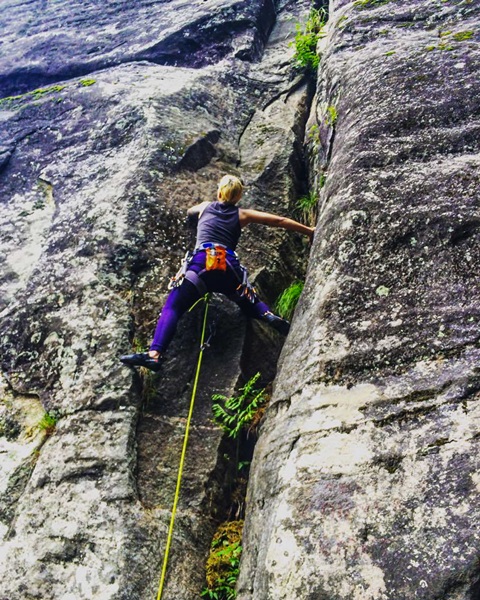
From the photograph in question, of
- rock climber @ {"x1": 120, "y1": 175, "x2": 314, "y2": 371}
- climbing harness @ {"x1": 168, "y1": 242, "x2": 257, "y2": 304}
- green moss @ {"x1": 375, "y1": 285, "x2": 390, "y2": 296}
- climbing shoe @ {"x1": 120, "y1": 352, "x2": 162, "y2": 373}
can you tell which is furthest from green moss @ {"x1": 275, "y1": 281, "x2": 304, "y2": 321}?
green moss @ {"x1": 375, "y1": 285, "x2": 390, "y2": 296}

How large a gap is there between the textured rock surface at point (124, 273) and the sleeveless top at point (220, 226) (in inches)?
31.8

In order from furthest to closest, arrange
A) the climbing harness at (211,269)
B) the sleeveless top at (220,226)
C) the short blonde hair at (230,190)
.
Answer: the short blonde hair at (230,190) → the sleeveless top at (220,226) → the climbing harness at (211,269)

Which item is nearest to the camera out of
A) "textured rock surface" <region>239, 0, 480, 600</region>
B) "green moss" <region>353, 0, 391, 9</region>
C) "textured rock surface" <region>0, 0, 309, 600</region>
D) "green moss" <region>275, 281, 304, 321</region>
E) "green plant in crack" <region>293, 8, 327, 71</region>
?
"textured rock surface" <region>239, 0, 480, 600</region>

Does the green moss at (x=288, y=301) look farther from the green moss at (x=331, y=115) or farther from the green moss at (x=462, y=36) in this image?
the green moss at (x=462, y=36)

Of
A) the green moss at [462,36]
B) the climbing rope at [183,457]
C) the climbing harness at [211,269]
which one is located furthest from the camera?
the green moss at [462,36]

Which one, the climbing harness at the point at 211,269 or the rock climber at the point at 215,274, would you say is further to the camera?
the climbing harness at the point at 211,269

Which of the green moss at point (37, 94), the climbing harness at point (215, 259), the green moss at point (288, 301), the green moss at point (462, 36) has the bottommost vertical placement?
the green moss at point (288, 301)

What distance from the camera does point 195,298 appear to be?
252 inches

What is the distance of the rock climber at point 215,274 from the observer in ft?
20.0

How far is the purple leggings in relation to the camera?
20.0 ft

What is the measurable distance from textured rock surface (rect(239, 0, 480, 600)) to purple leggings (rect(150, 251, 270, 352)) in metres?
1.02

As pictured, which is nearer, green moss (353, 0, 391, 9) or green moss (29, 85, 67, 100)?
green moss (353, 0, 391, 9)

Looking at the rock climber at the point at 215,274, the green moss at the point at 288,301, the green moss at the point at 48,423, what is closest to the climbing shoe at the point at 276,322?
the rock climber at the point at 215,274

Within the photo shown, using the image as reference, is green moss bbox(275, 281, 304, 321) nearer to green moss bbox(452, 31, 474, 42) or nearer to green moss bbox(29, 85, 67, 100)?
green moss bbox(452, 31, 474, 42)
